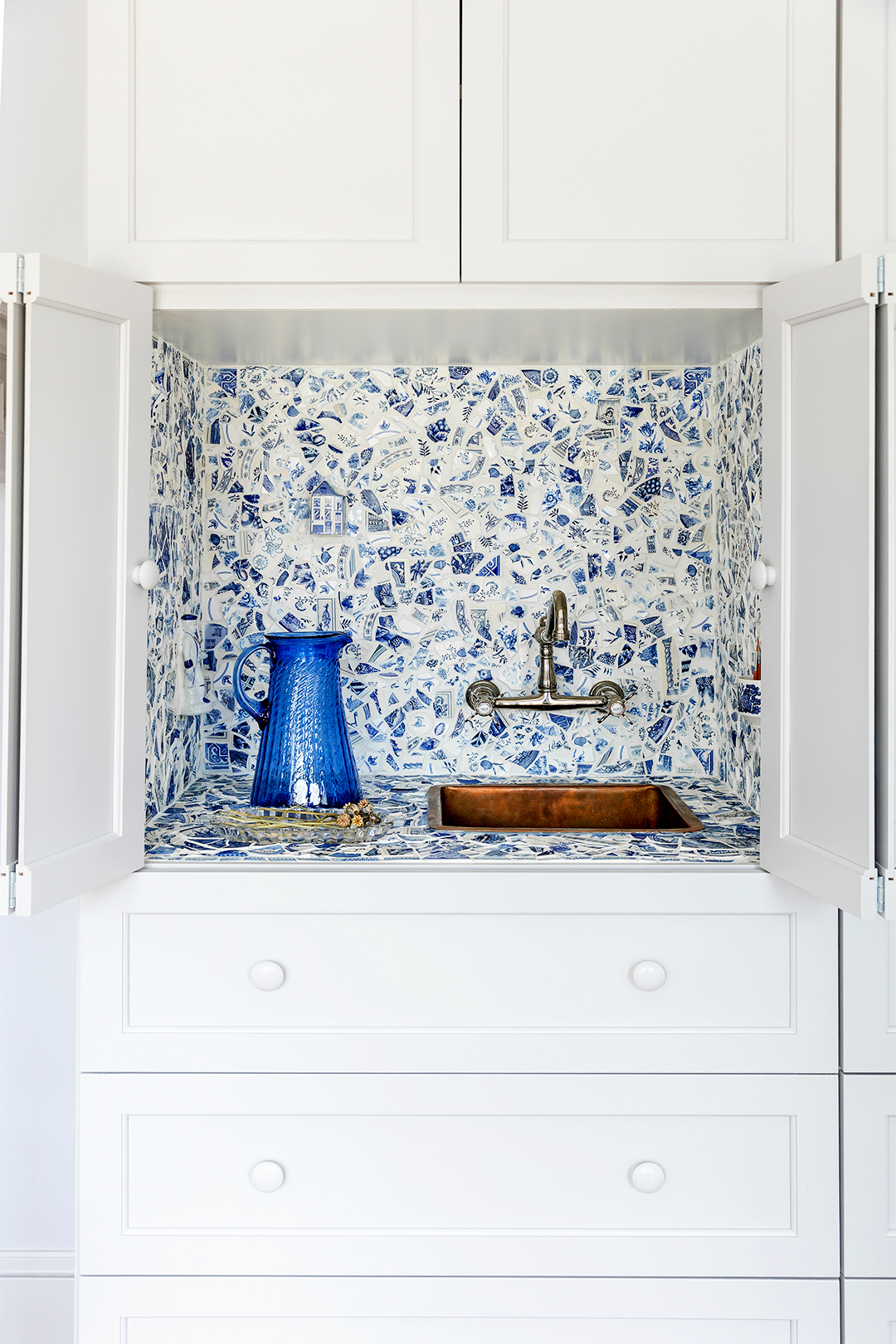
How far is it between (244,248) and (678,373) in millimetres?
860

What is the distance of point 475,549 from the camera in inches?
70.4

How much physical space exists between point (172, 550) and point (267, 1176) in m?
0.98

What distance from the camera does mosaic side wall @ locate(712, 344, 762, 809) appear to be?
1564 mm

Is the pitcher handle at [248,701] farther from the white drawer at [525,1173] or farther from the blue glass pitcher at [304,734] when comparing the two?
the white drawer at [525,1173]

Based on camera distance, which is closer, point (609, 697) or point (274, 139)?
point (274, 139)

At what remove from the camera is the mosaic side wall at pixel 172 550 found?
4.98 feet

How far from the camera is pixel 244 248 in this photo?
1.29 m

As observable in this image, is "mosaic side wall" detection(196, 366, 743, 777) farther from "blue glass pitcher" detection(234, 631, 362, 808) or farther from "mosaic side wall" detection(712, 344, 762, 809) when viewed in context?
"blue glass pitcher" detection(234, 631, 362, 808)
